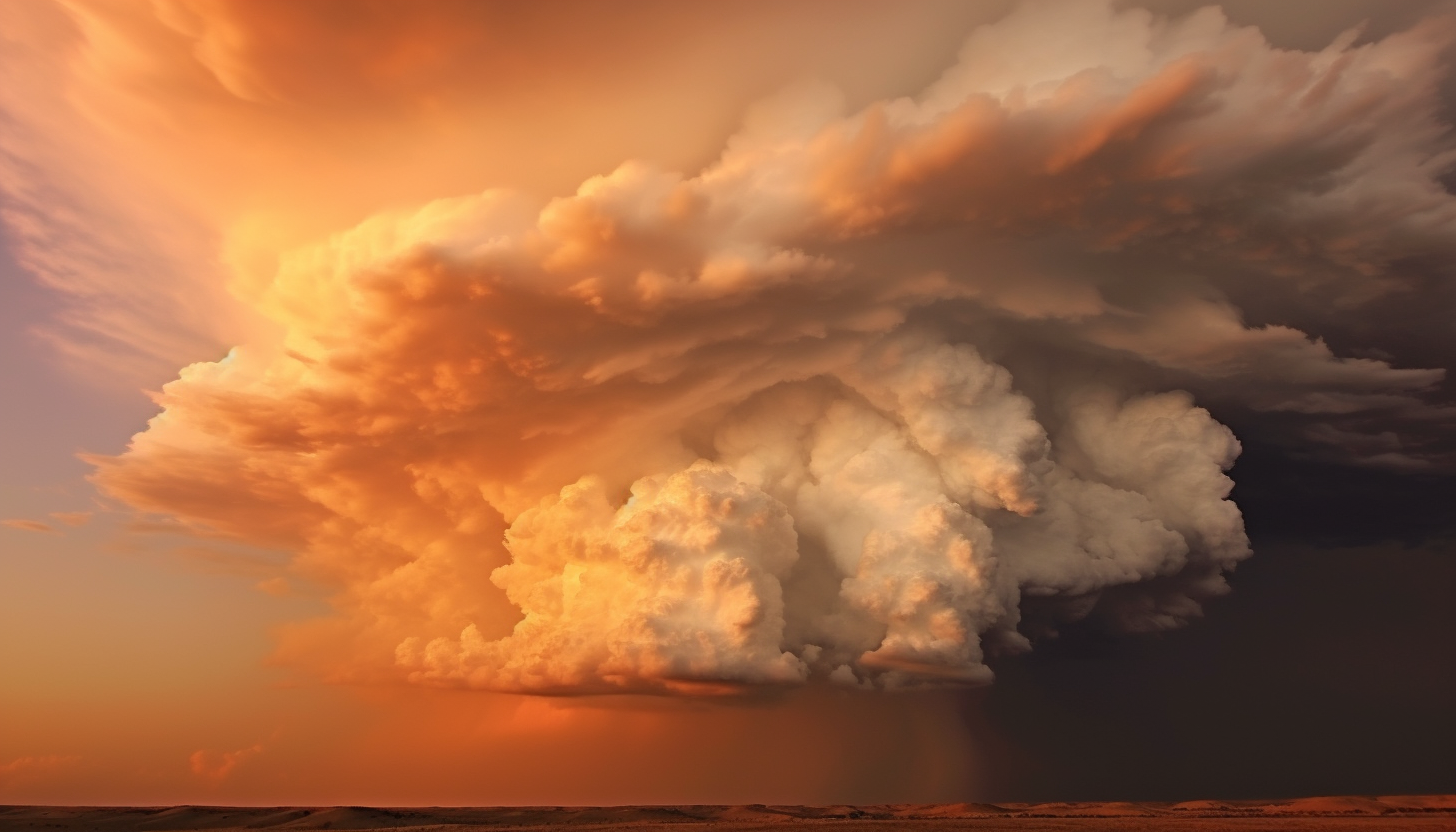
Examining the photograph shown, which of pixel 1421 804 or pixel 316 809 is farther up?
pixel 316 809

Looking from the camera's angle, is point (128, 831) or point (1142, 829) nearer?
point (1142, 829)

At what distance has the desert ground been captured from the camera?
114 meters

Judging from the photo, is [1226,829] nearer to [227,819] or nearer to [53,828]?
[227,819]

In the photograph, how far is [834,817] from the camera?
13750 cm

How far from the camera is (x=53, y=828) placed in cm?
14038

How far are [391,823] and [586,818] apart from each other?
87.6 ft

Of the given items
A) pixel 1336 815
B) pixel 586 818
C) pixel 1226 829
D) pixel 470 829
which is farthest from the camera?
pixel 586 818

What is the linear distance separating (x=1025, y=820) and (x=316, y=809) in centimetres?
10372

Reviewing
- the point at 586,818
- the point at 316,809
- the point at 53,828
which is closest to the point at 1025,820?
the point at 586,818

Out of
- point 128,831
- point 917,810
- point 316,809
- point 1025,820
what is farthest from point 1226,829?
point 128,831

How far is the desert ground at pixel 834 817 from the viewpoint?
11425 centimetres

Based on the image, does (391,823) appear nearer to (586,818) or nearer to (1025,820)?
(586,818)

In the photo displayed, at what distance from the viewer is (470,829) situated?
120750mm

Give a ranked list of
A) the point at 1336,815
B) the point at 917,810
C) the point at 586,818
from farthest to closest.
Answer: the point at 917,810 < the point at 586,818 < the point at 1336,815
